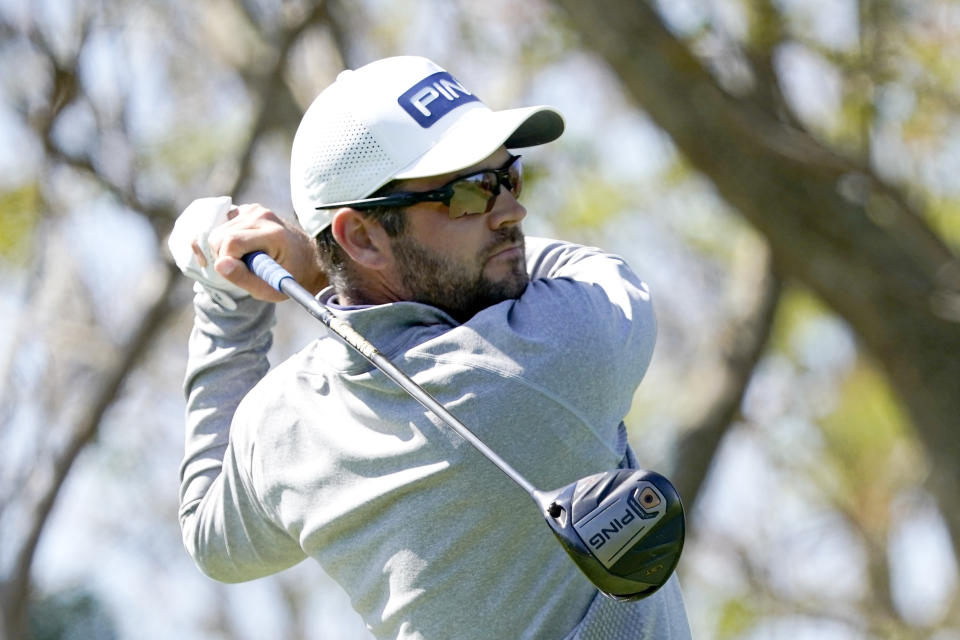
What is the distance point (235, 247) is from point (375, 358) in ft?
2.01

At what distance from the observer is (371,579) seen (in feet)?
9.50

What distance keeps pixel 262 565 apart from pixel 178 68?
954 centimetres

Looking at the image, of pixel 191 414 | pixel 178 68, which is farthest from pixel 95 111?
pixel 191 414

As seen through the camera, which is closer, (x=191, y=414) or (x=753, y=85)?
(x=191, y=414)

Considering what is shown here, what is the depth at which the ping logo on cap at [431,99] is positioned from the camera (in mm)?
2879

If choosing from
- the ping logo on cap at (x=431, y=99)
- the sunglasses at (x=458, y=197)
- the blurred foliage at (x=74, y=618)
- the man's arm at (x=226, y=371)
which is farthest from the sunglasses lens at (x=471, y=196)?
the blurred foliage at (x=74, y=618)

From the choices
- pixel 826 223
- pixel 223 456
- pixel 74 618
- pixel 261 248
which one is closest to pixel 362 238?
pixel 261 248

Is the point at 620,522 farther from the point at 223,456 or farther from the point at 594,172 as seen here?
the point at 594,172

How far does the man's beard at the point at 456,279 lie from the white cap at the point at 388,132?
15cm

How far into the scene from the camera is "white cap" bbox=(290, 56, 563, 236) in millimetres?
2844

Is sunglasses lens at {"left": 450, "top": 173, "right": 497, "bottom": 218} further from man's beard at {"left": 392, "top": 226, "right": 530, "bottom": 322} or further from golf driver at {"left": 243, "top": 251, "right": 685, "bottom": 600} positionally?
golf driver at {"left": 243, "top": 251, "right": 685, "bottom": 600}

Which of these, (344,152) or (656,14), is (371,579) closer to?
(344,152)

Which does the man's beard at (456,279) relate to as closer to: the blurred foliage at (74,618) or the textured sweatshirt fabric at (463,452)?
the textured sweatshirt fabric at (463,452)

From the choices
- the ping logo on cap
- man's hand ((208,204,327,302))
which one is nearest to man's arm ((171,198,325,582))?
man's hand ((208,204,327,302))
